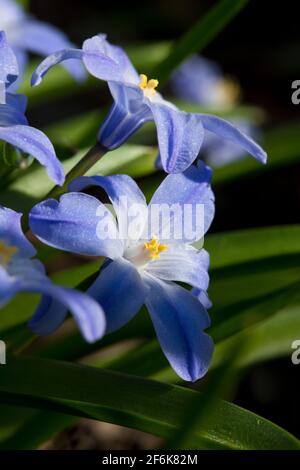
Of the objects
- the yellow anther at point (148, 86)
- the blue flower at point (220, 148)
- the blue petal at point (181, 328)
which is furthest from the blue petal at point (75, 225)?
the blue flower at point (220, 148)

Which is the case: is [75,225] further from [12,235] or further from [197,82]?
[197,82]

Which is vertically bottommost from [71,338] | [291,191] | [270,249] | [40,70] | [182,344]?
[291,191]

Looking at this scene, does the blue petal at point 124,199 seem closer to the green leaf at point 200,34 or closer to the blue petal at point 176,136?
the blue petal at point 176,136

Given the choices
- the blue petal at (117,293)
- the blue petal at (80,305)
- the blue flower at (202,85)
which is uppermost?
the blue petal at (80,305)

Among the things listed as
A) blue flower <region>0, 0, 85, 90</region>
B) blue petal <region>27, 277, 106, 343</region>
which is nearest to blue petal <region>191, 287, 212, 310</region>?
blue petal <region>27, 277, 106, 343</region>

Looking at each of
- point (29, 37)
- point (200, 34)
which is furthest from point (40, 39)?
point (200, 34)
